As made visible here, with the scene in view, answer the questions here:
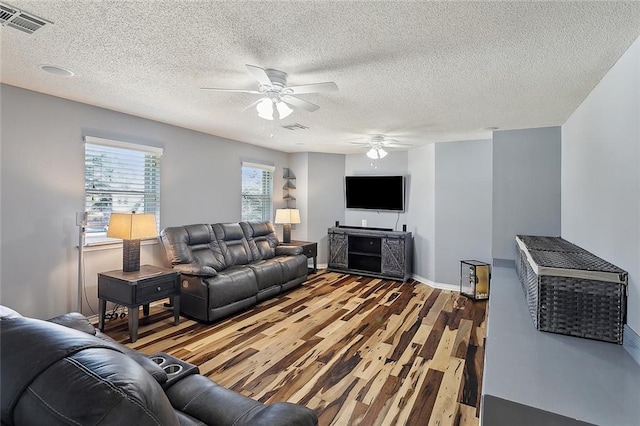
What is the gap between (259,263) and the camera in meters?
4.62

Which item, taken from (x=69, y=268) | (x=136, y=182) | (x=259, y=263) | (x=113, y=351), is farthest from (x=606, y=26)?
(x=69, y=268)

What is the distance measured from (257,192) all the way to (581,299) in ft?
17.0

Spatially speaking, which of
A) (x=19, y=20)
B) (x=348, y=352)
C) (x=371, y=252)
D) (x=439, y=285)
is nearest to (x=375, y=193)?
(x=371, y=252)

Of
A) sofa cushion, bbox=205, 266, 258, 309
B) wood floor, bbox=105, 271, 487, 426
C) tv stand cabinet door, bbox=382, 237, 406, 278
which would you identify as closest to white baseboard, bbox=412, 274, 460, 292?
tv stand cabinet door, bbox=382, 237, 406, 278

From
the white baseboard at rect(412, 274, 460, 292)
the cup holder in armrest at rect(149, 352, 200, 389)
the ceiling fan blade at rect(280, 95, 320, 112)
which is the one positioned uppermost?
the ceiling fan blade at rect(280, 95, 320, 112)

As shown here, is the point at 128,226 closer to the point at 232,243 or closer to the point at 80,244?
the point at 80,244

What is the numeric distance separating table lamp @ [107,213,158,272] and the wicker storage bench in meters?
3.56

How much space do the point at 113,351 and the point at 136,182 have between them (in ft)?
12.4

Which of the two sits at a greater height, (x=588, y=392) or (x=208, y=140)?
(x=208, y=140)

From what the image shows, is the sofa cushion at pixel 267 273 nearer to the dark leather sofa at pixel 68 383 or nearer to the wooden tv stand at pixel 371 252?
the wooden tv stand at pixel 371 252

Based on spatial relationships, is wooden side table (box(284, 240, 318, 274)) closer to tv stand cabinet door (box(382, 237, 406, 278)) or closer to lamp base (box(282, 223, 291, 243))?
lamp base (box(282, 223, 291, 243))

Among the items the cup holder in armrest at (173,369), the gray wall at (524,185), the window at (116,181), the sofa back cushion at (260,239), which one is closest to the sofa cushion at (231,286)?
the sofa back cushion at (260,239)

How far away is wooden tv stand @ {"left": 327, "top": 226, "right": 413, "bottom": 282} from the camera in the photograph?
5.70m

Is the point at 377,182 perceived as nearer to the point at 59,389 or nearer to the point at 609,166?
the point at 609,166
